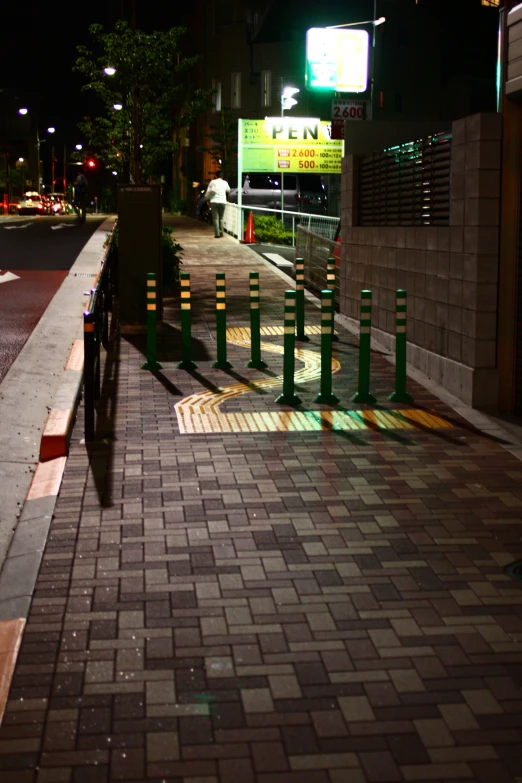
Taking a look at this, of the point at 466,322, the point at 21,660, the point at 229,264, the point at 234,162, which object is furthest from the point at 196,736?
the point at 234,162

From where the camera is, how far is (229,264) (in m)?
23.9

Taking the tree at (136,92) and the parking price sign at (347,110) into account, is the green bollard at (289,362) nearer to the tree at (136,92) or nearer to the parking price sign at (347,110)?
the parking price sign at (347,110)

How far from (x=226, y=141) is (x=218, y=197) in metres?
24.1

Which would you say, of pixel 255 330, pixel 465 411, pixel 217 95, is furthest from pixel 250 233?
pixel 217 95

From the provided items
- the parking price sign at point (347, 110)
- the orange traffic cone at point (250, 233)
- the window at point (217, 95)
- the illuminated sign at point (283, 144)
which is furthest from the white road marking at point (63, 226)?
the window at point (217, 95)

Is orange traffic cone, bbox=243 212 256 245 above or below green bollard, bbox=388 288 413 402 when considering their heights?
above

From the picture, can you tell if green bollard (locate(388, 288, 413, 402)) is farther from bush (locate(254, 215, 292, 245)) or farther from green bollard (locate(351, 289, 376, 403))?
bush (locate(254, 215, 292, 245))

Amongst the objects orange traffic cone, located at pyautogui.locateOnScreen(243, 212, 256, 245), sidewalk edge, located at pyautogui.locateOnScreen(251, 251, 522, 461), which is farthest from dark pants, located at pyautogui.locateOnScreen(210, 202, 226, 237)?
sidewalk edge, located at pyautogui.locateOnScreen(251, 251, 522, 461)

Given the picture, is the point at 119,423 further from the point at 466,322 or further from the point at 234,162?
the point at 234,162

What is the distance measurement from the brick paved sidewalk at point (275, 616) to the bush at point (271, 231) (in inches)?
802

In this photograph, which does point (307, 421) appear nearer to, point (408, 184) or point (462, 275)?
point (462, 275)

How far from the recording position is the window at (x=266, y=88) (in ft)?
168

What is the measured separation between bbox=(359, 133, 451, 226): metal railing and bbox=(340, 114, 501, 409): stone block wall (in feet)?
0.74

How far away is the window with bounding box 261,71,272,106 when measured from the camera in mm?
51125
